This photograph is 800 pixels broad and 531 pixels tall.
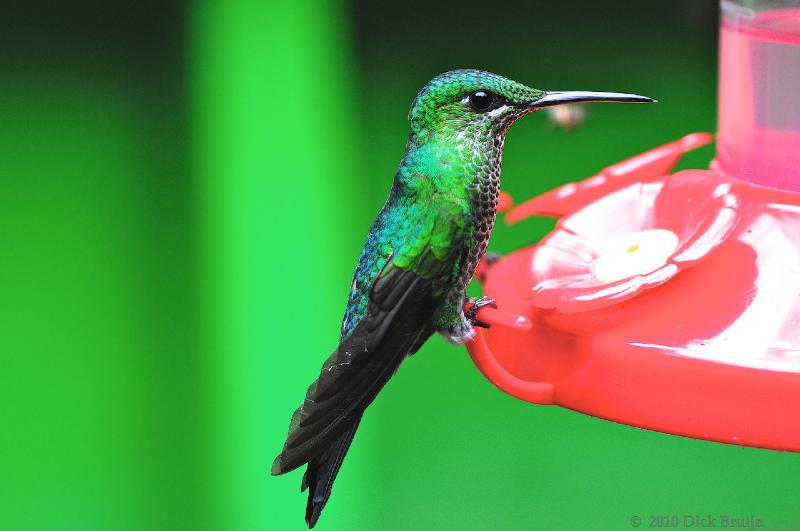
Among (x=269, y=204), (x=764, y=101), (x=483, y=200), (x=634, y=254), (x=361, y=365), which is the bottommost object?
(x=269, y=204)

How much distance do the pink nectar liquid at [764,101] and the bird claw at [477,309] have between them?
0.54 meters

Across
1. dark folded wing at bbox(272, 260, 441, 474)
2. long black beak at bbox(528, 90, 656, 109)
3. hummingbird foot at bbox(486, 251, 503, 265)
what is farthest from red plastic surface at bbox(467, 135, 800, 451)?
hummingbird foot at bbox(486, 251, 503, 265)

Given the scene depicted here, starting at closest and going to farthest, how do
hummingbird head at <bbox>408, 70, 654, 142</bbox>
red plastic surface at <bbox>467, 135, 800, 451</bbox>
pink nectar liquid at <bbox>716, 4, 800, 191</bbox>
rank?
1. red plastic surface at <bbox>467, 135, 800, 451</bbox>
2. hummingbird head at <bbox>408, 70, 654, 142</bbox>
3. pink nectar liquid at <bbox>716, 4, 800, 191</bbox>

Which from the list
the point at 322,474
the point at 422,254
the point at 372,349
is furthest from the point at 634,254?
the point at 322,474

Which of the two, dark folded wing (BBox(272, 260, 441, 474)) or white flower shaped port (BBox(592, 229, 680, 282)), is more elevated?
white flower shaped port (BBox(592, 229, 680, 282))

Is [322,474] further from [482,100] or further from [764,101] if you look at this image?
[764,101]

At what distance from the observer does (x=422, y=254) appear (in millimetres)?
1952

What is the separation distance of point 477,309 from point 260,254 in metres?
1.85

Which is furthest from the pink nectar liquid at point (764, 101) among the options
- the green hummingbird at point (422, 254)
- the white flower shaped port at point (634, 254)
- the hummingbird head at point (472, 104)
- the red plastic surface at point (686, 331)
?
the green hummingbird at point (422, 254)

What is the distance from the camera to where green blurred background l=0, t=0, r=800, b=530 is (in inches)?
145

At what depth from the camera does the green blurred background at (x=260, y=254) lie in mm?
3680

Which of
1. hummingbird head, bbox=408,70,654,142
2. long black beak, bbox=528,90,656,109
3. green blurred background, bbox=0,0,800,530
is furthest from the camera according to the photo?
green blurred background, bbox=0,0,800,530

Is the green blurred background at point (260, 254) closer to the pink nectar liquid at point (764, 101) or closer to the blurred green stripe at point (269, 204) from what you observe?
the blurred green stripe at point (269, 204)

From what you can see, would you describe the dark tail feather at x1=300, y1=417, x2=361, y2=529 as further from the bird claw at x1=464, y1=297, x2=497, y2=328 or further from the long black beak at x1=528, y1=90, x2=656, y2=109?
the long black beak at x1=528, y1=90, x2=656, y2=109
